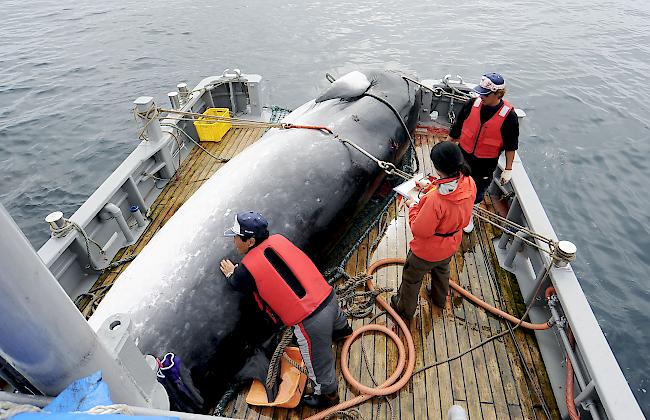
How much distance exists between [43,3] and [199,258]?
29.9 metres

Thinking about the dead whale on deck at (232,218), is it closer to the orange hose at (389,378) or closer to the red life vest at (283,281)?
the red life vest at (283,281)

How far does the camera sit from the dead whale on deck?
11.6 feet

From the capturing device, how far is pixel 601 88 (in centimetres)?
1475

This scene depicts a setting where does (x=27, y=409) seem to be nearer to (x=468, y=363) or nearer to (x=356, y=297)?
(x=356, y=297)

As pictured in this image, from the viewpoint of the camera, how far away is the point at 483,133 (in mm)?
5125

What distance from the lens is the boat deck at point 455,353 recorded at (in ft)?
13.0

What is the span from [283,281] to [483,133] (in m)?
3.38

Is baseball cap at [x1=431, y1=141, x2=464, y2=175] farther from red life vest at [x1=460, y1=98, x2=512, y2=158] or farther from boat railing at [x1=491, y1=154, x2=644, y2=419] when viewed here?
red life vest at [x1=460, y1=98, x2=512, y2=158]

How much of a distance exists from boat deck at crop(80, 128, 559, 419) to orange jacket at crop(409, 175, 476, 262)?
1107 millimetres

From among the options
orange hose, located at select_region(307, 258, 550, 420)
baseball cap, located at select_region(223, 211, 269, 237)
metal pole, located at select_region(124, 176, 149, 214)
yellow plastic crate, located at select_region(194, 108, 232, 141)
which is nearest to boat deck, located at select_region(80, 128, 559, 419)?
orange hose, located at select_region(307, 258, 550, 420)

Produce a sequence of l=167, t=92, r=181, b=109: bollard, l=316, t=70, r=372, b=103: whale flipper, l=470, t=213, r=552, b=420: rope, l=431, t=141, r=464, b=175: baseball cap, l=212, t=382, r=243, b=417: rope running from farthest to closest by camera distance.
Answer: l=167, t=92, r=181, b=109: bollard
l=316, t=70, r=372, b=103: whale flipper
l=470, t=213, r=552, b=420: rope
l=212, t=382, r=243, b=417: rope
l=431, t=141, r=464, b=175: baseball cap

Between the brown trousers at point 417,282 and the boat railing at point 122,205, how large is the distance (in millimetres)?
3829

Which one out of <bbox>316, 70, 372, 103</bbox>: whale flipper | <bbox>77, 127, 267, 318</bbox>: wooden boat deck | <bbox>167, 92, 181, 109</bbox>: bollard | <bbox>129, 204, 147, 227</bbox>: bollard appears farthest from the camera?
<bbox>167, 92, 181, 109</bbox>: bollard

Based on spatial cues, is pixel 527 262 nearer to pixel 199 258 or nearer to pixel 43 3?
pixel 199 258
